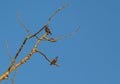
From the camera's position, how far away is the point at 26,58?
156 inches

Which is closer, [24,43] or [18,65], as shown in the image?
[18,65]

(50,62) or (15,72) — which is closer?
(15,72)

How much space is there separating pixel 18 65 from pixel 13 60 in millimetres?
125

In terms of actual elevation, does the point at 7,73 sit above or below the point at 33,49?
below

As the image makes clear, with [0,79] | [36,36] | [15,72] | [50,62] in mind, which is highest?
[36,36]

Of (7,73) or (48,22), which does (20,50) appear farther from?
(48,22)

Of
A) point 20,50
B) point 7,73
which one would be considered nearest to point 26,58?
point 20,50

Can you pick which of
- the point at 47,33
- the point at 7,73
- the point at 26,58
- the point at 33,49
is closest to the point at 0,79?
the point at 7,73

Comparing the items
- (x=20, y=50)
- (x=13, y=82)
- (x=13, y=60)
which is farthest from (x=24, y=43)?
(x=13, y=82)

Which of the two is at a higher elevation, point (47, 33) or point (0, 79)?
point (47, 33)

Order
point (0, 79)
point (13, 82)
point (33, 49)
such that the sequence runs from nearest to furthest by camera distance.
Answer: point (0, 79) → point (13, 82) → point (33, 49)

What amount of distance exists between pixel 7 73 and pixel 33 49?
0.69 metres

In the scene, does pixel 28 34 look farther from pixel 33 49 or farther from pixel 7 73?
pixel 7 73

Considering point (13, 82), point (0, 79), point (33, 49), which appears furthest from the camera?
point (33, 49)
